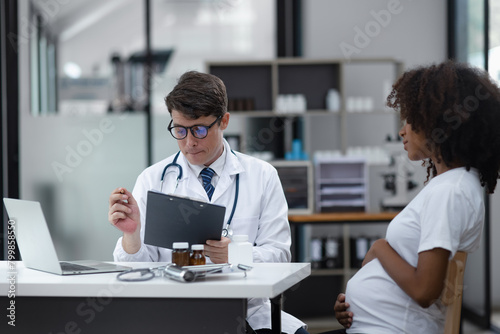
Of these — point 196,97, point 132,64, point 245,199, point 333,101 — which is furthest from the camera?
point 132,64

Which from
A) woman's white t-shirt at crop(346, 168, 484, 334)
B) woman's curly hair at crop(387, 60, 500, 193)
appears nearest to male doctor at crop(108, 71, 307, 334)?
woman's white t-shirt at crop(346, 168, 484, 334)

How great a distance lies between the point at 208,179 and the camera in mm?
2250

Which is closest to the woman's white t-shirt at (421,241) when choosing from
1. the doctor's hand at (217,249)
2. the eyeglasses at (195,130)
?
the doctor's hand at (217,249)

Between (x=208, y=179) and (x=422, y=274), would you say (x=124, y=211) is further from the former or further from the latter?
(x=422, y=274)

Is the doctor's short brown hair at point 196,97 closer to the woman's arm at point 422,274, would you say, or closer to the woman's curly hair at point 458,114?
the woman's curly hair at point 458,114

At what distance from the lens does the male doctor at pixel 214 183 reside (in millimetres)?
2078

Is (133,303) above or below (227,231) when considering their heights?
below

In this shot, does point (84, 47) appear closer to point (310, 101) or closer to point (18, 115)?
point (18, 115)

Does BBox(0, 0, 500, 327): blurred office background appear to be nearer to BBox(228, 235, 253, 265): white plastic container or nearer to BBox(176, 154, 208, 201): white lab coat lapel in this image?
BBox(176, 154, 208, 201): white lab coat lapel

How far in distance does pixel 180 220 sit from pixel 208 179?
1.64 feet

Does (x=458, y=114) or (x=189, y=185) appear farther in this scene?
(x=189, y=185)

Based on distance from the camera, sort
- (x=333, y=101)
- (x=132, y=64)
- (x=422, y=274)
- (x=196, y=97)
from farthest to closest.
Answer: (x=132, y=64), (x=333, y=101), (x=196, y=97), (x=422, y=274)

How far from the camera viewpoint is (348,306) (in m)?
1.83

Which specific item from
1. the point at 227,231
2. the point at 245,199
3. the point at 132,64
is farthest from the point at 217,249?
the point at 132,64
